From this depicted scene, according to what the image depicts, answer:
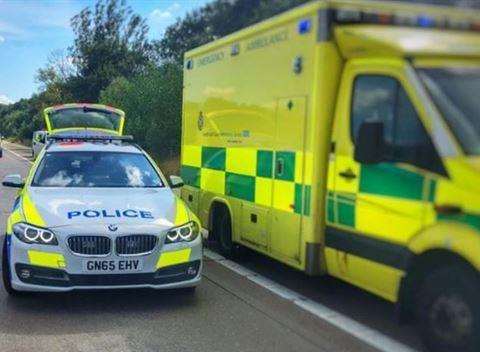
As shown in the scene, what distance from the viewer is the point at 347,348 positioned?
16.2 feet

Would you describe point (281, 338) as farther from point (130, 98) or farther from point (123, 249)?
point (130, 98)

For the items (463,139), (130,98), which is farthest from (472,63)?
(130,98)

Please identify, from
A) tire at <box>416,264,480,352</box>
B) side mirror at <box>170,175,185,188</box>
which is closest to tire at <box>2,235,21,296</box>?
side mirror at <box>170,175,185,188</box>

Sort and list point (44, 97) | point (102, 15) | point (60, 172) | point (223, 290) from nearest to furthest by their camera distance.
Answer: point (223, 290), point (60, 172), point (102, 15), point (44, 97)

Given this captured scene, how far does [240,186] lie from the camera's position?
7.48m

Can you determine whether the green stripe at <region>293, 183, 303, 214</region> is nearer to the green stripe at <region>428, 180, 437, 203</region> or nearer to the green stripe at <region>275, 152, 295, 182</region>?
the green stripe at <region>275, 152, 295, 182</region>

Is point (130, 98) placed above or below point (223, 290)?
above

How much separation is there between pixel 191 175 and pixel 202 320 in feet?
12.8

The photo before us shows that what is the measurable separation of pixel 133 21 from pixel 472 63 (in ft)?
134

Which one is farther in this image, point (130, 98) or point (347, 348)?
point (130, 98)

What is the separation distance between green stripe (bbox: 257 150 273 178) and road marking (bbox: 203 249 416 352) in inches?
45.7

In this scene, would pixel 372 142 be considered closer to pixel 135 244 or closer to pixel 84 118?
pixel 135 244

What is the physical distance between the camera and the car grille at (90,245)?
222 inches

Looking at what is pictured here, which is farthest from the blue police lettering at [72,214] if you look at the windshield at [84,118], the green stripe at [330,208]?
the windshield at [84,118]
